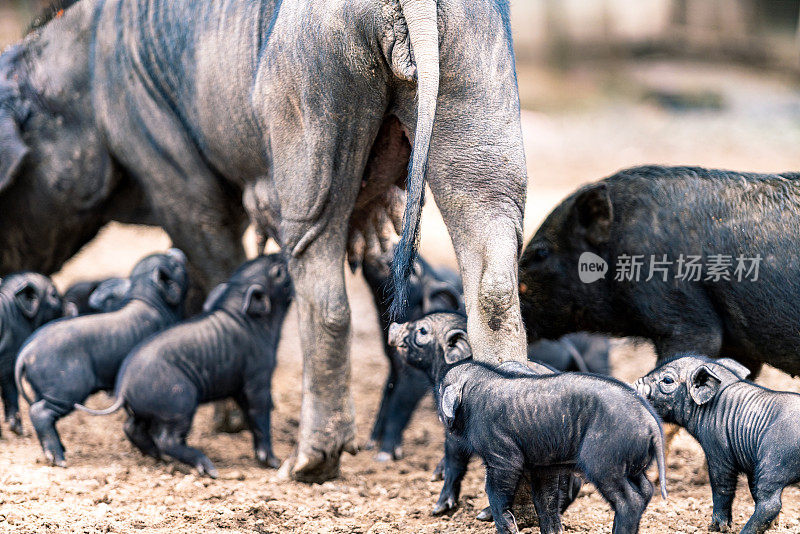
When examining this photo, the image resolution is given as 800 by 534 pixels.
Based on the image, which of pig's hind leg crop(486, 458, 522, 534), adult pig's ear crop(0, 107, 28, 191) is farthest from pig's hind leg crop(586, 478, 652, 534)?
adult pig's ear crop(0, 107, 28, 191)

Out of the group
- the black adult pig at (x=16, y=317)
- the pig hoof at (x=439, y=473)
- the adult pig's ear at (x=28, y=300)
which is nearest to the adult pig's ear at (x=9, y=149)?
the black adult pig at (x=16, y=317)

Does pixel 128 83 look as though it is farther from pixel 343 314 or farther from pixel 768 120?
pixel 768 120

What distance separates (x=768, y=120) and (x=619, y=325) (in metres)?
11.5

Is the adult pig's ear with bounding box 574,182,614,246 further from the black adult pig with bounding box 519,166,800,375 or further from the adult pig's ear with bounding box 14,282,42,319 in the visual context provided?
the adult pig's ear with bounding box 14,282,42,319

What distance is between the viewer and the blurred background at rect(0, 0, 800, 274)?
1541 centimetres

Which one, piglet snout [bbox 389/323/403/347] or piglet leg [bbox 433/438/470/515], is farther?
piglet snout [bbox 389/323/403/347]

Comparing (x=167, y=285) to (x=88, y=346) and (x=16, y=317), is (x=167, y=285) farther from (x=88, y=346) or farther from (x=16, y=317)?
(x=16, y=317)

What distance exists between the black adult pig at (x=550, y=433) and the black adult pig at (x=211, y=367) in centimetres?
167

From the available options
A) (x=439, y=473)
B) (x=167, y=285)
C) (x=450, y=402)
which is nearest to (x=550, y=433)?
(x=450, y=402)

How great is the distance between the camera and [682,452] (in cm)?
611

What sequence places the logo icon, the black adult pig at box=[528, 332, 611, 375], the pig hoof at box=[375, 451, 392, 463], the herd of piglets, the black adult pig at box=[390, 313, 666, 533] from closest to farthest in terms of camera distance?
the black adult pig at box=[390, 313, 666, 533] → the herd of piglets → the logo icon → the pig hoof at box=[375, 451, 392, 463] → the black adult pig at box=[528, 332, 611, 375]

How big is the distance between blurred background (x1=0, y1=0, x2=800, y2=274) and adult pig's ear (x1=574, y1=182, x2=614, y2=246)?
9198 millimetres

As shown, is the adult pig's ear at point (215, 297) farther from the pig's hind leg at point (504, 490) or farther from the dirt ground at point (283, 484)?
the pig's hind leg at point (504, 490)

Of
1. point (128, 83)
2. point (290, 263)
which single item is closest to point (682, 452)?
point (290, 263)
